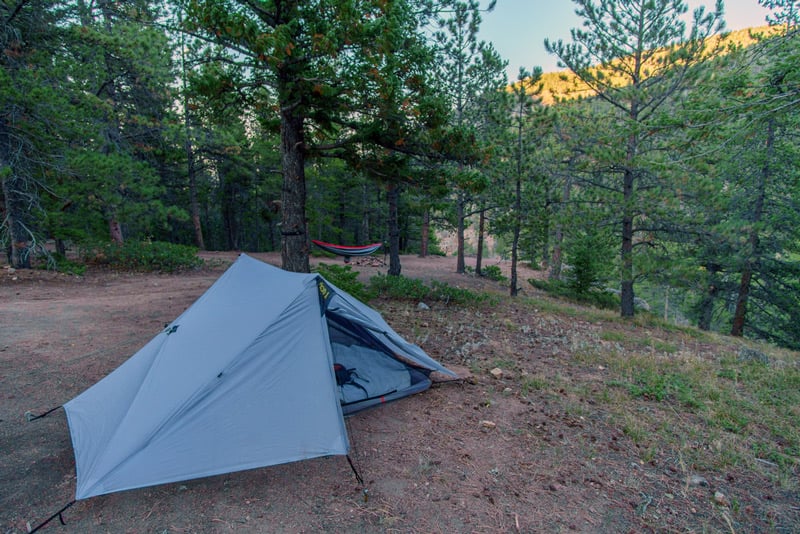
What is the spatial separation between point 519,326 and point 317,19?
251 inches

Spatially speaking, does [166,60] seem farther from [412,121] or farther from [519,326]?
[519,326]

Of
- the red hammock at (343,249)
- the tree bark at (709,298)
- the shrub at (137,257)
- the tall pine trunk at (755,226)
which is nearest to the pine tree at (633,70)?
the tall pine trunk at (755,226)

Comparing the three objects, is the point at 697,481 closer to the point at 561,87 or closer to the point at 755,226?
the point at 755,226

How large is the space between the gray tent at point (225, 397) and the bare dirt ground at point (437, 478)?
267mm

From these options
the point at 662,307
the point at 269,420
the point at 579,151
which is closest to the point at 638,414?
the point at 269,420

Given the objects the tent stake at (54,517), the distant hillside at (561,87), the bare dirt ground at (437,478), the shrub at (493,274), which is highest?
the distant hillside at (561,87)

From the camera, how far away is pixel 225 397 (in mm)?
2820

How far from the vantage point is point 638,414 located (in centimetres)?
407

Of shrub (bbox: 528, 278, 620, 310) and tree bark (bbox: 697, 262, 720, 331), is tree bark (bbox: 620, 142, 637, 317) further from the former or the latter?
tree bark (bbox: 697, 262, 720, 331)

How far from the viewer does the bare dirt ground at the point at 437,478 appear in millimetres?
2492

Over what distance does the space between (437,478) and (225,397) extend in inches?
66.1

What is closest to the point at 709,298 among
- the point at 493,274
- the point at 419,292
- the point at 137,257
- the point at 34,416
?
the point at 493,274

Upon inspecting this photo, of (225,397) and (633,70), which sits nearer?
(225,397)

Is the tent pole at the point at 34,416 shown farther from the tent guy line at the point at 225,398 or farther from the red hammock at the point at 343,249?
the red hammock at the point at 343,249
